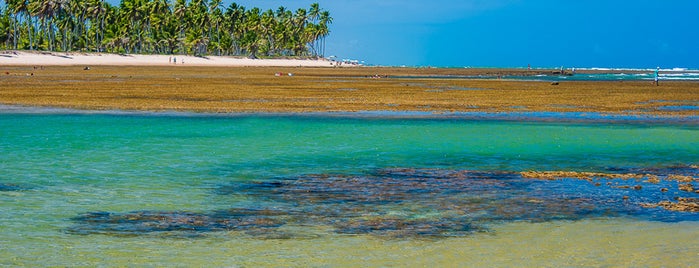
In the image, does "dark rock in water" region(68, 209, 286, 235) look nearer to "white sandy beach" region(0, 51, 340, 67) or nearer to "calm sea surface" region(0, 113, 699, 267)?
"calm sea surface" region(0, 113, 699, 267)

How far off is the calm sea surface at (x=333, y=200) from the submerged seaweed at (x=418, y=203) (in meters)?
0.04

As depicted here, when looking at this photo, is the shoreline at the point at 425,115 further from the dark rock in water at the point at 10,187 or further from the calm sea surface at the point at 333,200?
the dark rock in water at the point at 10,187

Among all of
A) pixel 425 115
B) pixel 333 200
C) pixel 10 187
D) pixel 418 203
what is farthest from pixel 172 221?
pixel 425 115

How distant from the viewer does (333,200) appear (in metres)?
15.5

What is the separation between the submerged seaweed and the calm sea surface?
0.04 m

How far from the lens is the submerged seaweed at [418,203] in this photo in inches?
517

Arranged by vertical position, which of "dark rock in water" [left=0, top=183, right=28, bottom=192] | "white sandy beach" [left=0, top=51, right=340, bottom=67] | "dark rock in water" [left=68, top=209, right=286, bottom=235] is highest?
"dark rock in water" [left=68, top=209, right=286, bottom=235]

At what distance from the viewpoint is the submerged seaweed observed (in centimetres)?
1312

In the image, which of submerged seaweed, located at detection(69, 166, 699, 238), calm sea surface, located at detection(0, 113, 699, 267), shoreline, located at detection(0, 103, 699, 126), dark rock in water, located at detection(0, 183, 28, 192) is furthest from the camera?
shoreline, located at detection(0, 103, 699, 126)

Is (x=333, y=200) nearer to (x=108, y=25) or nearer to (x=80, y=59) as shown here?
(x=80, y=59)

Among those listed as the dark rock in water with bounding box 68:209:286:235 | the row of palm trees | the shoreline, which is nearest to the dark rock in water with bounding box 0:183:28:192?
the dark rock in water with bounding box 68:209:286:235

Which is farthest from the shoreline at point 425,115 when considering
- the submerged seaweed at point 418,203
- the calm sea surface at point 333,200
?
the submerged seaweed at point 418,203

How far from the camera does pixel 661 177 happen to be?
743 inches

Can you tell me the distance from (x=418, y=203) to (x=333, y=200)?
1.58 metres
